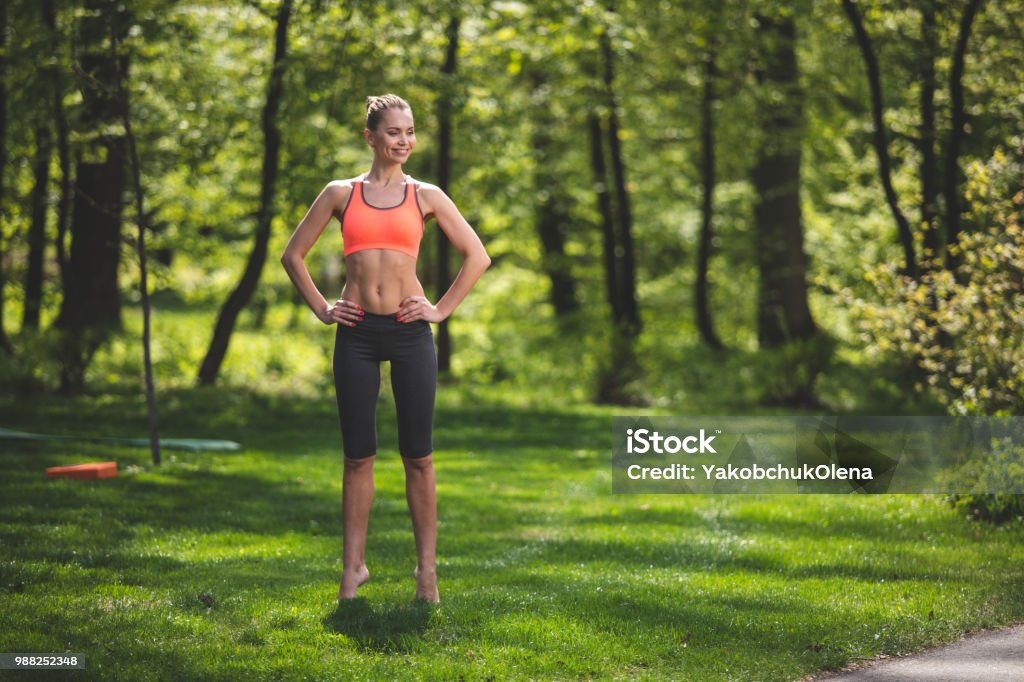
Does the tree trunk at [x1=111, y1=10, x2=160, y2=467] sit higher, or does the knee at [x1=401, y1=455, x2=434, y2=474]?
the tree trunk at [x1=111, y1=10, x2=160, y2=467]

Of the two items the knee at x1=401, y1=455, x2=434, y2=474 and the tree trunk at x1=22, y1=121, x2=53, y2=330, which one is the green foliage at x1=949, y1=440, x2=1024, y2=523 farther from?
the tree trunk at x1=22, y1=121, x2=53, y2=330

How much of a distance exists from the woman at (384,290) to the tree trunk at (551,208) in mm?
15755

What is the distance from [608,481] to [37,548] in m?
5.47

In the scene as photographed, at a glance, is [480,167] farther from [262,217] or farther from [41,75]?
[41,75]

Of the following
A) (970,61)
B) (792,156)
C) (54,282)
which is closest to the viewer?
(970,61)

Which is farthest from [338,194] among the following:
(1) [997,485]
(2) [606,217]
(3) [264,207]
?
(2) [606,217]

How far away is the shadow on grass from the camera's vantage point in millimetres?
5555

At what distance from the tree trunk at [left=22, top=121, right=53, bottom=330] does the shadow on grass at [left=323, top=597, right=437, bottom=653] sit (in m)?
12.6

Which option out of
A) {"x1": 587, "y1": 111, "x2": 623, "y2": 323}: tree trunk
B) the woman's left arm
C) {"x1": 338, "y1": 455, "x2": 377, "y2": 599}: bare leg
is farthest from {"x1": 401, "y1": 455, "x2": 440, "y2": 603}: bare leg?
A: {"x1": 587, "y1": 111, "x2": 623, "y2": 323}: tree trunk

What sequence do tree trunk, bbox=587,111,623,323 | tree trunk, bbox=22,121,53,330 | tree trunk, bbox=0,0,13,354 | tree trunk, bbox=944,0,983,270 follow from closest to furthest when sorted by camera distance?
1. tree trunk, bbox=944,0,983,270
2. tree trunk, bbox=0,0,13,354
3. tree trunk, bbox=22,121,53,330
4. tree trunk, bbox=587,111,623,323

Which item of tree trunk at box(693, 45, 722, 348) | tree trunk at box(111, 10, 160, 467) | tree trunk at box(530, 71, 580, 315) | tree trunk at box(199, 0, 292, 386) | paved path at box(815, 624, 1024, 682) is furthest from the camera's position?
tree trunk at box(530, 71, 580, 315)

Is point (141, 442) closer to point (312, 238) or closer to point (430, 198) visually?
point (312, 238)

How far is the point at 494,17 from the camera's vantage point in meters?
15.8

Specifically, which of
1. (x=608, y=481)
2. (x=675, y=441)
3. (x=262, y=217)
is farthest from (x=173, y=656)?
(x=262, y=217)
